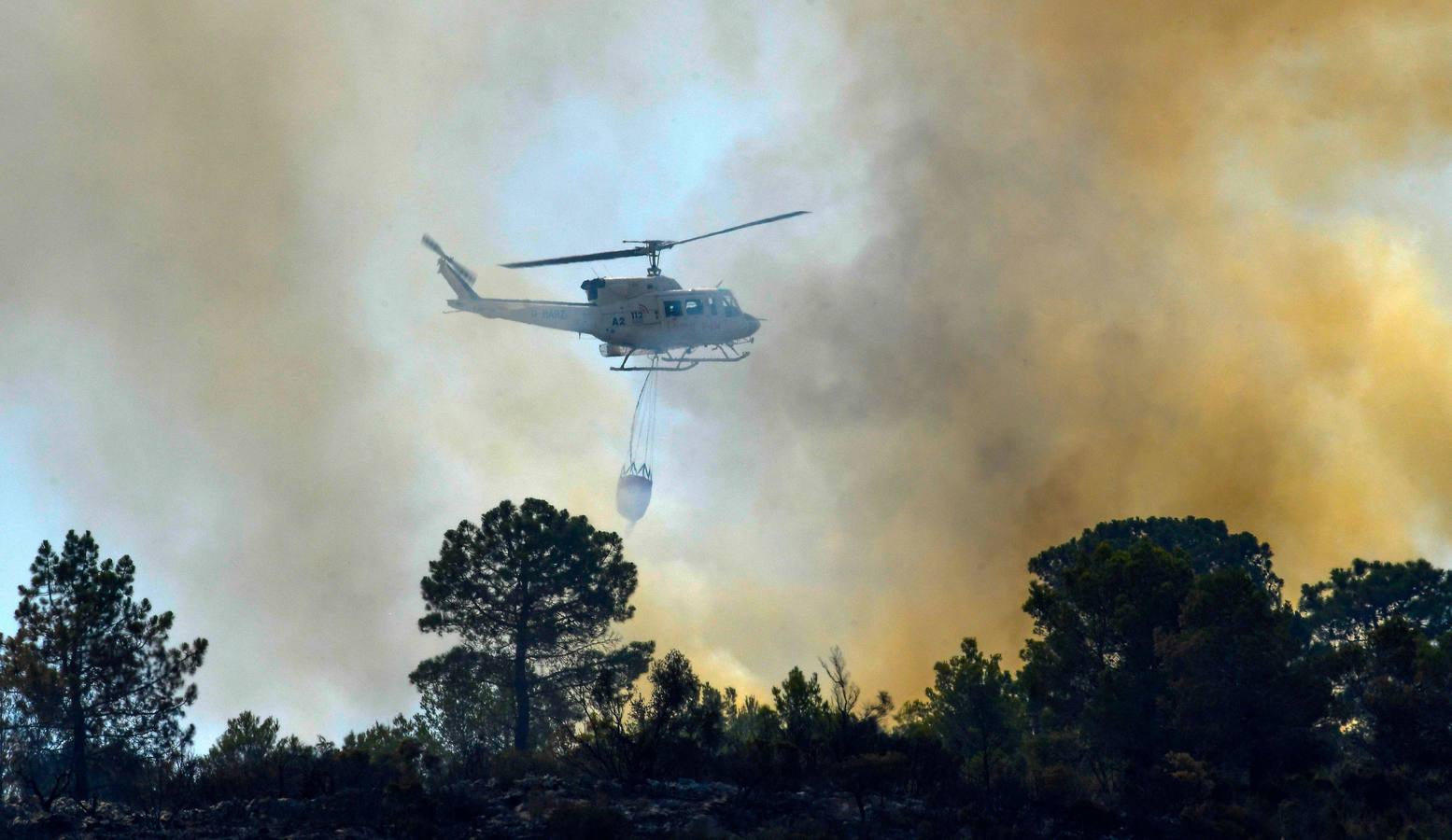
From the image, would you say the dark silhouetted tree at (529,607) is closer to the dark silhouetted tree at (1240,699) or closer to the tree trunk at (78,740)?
the tree trunk at (78,740)

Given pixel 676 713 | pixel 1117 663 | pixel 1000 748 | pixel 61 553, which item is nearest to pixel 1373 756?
pixel 1117 663

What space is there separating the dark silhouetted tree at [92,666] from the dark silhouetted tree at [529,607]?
14459 mm

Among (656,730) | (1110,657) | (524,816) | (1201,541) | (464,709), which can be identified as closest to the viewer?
(524,816)

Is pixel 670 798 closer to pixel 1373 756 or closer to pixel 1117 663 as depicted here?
pixel 1117 663

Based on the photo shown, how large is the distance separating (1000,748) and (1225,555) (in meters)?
27.9

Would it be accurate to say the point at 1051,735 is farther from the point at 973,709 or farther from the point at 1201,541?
the point at 1201,541

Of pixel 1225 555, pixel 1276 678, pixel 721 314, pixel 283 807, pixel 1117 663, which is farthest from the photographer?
pixel 1225 555

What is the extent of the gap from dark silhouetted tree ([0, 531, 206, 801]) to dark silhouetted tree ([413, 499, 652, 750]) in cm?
1446

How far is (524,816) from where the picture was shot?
159 ft

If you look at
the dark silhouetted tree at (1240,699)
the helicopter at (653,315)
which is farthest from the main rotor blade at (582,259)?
the dark silhouetted tree at (1240,699)

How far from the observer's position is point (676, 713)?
58.0 metres

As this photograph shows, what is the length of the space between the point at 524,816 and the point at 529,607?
23.3 meters

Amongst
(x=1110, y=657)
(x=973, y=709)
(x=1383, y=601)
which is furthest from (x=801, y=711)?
(x=1383, y=601)

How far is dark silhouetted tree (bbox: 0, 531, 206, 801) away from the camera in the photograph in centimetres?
5656
